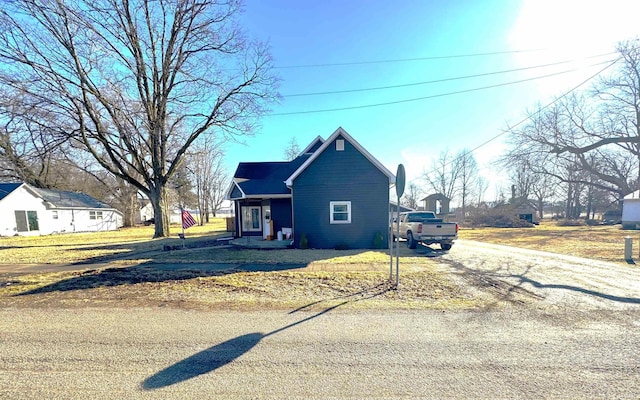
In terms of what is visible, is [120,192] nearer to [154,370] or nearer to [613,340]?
[154,370]

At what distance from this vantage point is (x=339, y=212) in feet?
44.1

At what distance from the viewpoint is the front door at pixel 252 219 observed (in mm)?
17250

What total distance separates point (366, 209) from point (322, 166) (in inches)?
128

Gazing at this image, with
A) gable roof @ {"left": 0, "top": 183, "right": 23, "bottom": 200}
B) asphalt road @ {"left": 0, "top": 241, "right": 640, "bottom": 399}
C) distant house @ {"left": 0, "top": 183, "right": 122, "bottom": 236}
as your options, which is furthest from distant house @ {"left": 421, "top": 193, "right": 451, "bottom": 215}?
gable roof @ {"left": 0, "top": 183, "right": 23, "bottom": 200}

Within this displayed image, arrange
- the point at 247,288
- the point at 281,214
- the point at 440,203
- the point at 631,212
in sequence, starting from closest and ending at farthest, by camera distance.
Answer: the point at 247,288 < the point at 281,214 < the point at 631,212 < the point at 440,203

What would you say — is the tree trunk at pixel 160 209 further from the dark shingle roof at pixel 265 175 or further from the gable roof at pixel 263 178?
the dark shingle roof at pixel 265 175

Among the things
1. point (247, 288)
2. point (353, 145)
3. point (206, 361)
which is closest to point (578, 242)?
point (353, 145)

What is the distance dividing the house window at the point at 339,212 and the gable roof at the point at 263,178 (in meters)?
3.03

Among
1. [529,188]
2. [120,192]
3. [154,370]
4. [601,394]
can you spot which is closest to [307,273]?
[154,370]

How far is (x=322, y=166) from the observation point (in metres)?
13.3

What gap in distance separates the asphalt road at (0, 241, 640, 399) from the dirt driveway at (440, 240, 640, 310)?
0.66ft

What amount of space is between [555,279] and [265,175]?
16.6 metres

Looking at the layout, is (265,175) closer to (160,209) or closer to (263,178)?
(263,178)

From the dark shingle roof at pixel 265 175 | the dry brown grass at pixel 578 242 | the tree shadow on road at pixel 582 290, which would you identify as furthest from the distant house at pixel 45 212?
the dry brown grass at pixel 578 242
